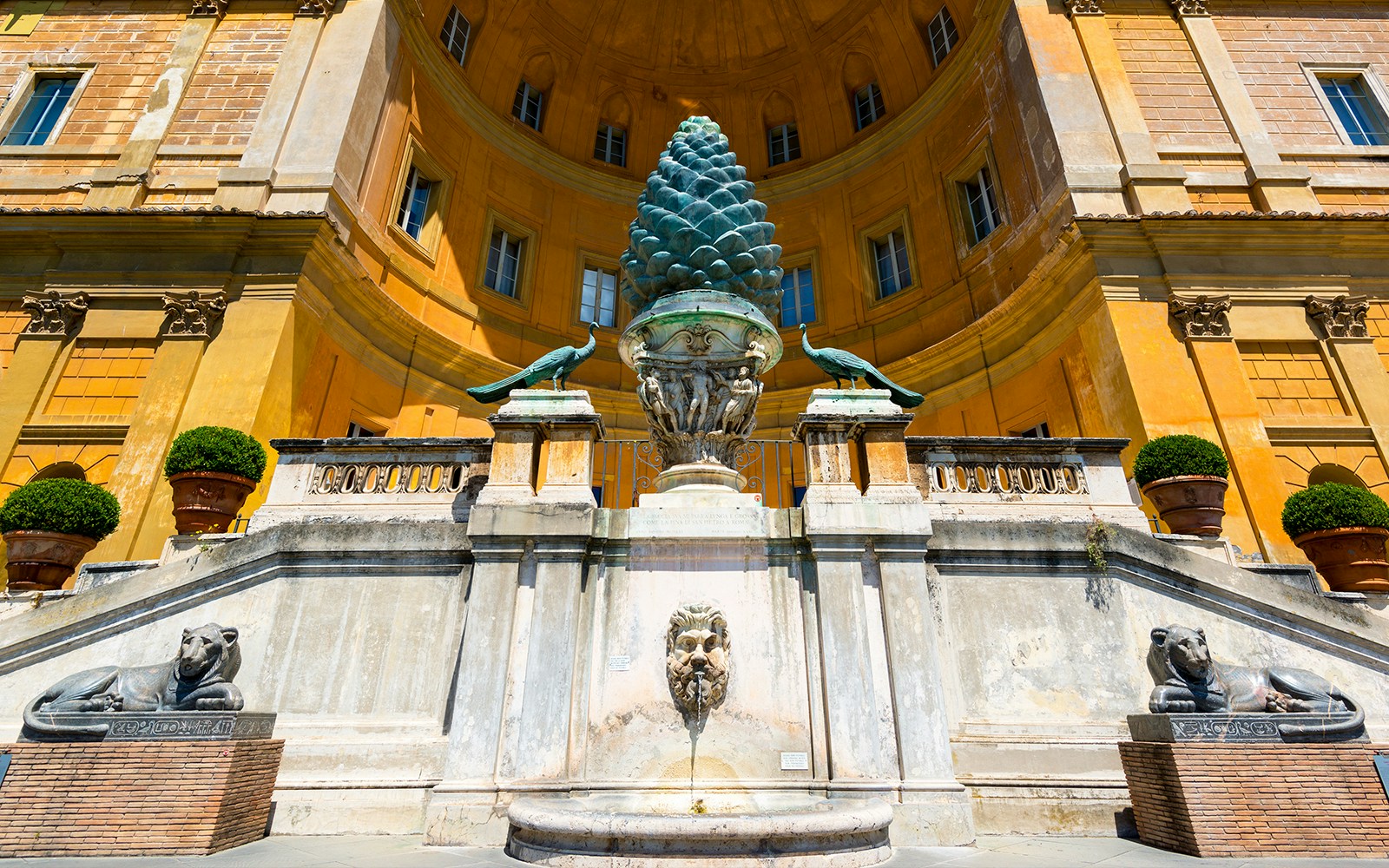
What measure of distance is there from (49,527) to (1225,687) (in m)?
12.1

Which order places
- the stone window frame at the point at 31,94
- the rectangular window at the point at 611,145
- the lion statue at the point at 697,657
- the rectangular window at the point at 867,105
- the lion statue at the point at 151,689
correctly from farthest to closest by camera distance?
the rectangular window at the point at 611,145, the rectangular window at the point at 867,105, the stone window frame at the point at 31,94, the lion statue at the point at 697,657, the lion statue at the point at 151,689

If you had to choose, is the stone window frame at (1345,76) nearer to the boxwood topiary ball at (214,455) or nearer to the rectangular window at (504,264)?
the rectangular window at (504,264)

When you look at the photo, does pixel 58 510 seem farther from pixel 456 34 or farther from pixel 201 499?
pixel 456 34

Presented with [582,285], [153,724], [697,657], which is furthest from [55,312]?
[697,657]

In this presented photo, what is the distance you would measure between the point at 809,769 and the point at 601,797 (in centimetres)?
168

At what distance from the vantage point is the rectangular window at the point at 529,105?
69.8 ft

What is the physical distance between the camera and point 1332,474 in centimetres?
1252

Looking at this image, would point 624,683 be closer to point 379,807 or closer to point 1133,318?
point 379,807

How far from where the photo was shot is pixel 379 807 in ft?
18.8

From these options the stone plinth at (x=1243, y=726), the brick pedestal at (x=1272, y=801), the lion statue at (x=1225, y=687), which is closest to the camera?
the brick pedestal at (x=1272, y=801)

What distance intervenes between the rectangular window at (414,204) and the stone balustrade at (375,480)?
1174 centimetres

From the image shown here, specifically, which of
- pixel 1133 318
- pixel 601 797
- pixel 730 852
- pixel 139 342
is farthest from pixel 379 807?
pixel 1133 318

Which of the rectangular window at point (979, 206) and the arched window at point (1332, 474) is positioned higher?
the rectangular window at point (979, 206)

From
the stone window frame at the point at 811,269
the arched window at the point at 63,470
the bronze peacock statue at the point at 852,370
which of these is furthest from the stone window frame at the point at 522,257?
the bronze peacock statue at the point at 852,370
